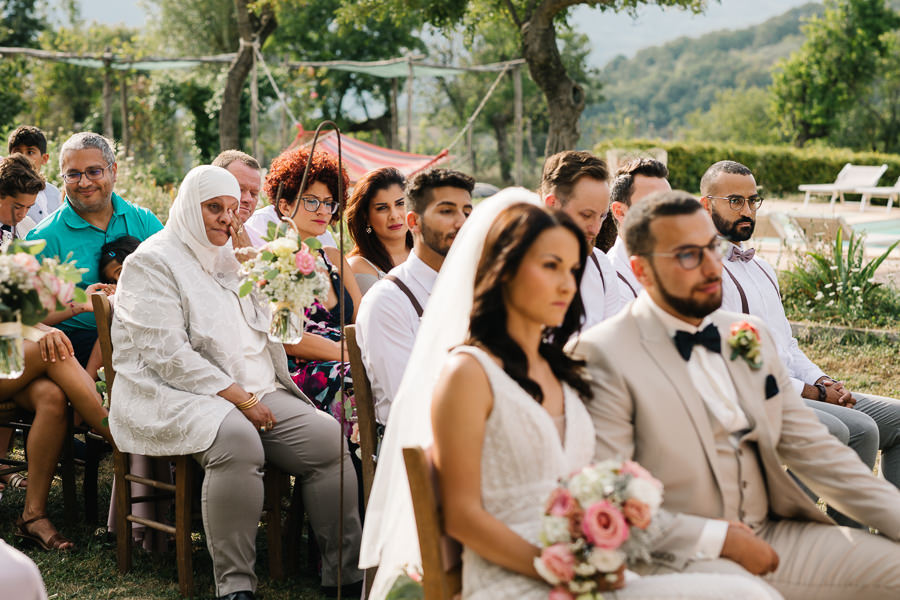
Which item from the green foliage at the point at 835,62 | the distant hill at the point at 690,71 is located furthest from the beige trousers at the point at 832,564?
the distant hill at the point at 690,71

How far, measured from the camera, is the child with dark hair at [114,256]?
4.88 metres

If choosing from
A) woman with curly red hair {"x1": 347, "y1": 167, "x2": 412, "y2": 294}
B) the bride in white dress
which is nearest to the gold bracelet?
woman with curly red hair {"x1": 347, "y1": 167, "x2": 412, "y2": 294}

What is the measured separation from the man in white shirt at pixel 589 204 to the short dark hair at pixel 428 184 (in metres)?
0.61

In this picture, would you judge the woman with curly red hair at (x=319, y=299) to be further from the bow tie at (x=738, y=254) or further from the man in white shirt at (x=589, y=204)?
the bow tie at (x=738, y=254)

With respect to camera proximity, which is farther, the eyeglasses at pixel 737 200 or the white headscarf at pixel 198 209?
the eyeglasses at pixel 737 200

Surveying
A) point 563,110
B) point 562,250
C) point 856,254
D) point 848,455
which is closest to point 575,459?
point 562,250

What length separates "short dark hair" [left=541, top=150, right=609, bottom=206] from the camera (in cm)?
415

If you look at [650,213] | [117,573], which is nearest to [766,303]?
[650,213]

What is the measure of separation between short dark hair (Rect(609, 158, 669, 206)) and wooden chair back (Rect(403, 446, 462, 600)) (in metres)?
2.59

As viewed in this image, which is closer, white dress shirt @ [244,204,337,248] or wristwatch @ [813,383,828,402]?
A: wristwatch @ [813,383,828,402]

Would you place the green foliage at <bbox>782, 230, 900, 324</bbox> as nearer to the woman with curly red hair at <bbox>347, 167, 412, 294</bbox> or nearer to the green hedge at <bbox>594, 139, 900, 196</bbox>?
the woman with curly red hair at <bbox>347, 167, 412, 294</bbox>

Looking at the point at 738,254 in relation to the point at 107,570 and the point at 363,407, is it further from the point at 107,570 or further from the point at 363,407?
the point at 107,570

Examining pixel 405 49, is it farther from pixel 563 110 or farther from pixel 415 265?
pixel 415 265

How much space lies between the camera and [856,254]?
9.40 m
